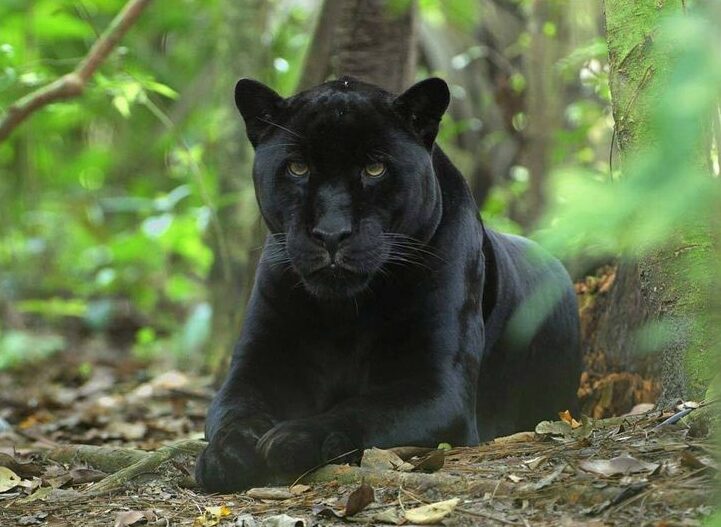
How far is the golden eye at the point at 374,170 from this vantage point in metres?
3.16

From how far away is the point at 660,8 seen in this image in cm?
254

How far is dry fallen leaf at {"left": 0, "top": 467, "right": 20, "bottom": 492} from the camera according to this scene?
316 centimetres

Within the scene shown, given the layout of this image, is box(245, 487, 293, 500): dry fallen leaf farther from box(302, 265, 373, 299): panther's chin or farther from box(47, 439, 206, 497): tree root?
box(302, 265, 373, 299): panther's chin

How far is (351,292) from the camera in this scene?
3121mm

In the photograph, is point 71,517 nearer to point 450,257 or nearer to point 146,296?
point 450,257

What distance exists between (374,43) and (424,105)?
5.95ft

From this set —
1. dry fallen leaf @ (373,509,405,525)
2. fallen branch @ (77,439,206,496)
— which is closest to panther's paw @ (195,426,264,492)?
fallen branch @ (77,439,206,496)

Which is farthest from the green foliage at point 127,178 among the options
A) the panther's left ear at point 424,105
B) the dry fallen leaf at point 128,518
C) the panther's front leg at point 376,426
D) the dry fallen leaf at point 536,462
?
the dry fallen leaf at point 536,462

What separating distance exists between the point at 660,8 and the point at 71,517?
6.86ft

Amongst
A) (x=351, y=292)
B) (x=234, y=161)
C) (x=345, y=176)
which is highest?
(x=234, y=161)

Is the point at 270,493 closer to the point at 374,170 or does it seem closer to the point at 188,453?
the point at 188,453

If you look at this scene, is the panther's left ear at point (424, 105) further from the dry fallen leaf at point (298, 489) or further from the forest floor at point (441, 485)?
the dry fallen leaf at point (298, 489)

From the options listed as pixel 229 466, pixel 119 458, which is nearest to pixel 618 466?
pixel 229 466

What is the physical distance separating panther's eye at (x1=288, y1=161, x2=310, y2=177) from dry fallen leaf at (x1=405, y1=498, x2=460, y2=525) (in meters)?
1.26
